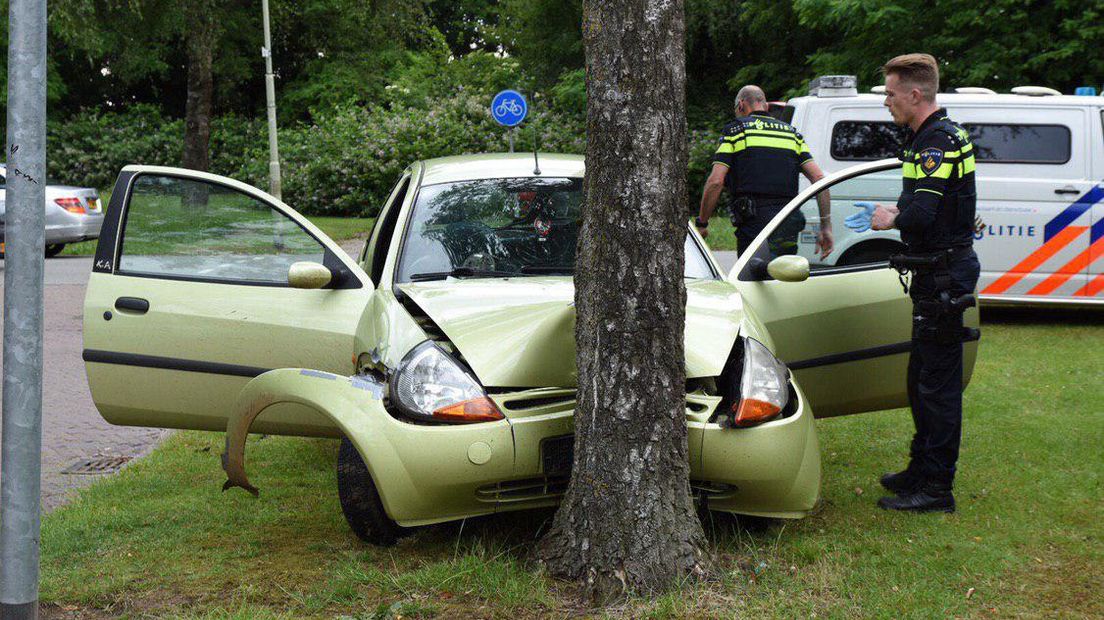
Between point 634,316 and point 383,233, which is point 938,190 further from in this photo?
point 383,233

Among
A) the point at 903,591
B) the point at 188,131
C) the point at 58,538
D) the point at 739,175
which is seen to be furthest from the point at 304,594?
the point at 188,131

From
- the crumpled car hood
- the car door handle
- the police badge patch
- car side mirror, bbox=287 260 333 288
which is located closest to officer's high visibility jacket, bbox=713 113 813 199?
the police badge patch

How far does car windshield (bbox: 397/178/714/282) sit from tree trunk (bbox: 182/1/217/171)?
17571 millimetres

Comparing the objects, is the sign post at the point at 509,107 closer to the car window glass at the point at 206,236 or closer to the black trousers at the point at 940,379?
the car window glass at the point at 206,236

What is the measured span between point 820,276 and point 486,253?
1.49m

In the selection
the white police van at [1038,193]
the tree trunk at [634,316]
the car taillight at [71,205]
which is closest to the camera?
the tree trunk at [634,316]

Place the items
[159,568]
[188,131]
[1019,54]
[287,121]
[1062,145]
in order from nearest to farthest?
[159,568]
[1062,145]
[1019,54]
[188,131]
[287,121]

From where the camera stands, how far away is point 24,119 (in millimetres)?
3039

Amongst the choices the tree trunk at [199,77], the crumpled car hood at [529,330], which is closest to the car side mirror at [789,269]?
the crumpled car hood at [529,330]

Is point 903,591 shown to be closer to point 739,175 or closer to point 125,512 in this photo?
point 125,512

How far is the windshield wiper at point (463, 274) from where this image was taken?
195 inches

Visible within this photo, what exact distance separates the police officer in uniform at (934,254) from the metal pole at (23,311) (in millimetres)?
3177

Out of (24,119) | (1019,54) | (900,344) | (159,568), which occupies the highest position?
(1019,54)

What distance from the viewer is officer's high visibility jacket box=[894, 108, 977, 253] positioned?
4.53 meters
